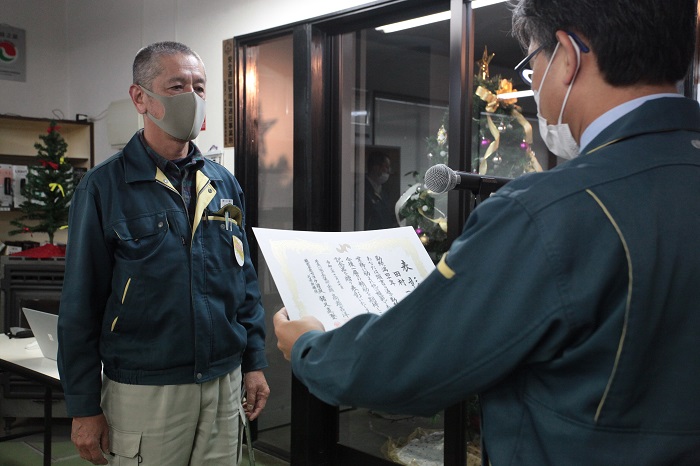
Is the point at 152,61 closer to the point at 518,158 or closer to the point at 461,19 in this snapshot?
the point at 461,19

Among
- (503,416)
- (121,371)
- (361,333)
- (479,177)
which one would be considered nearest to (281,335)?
(361,333)

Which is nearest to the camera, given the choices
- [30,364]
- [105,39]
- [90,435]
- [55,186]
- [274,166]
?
[90,435]

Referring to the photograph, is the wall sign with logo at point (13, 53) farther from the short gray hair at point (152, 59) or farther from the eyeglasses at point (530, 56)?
the eyeglasses at point (530, 56)

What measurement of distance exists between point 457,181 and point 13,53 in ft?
17.1

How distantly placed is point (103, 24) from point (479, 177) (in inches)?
179

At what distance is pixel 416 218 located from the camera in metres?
3.08

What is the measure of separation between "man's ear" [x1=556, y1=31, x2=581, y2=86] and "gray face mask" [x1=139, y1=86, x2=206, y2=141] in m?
1.32

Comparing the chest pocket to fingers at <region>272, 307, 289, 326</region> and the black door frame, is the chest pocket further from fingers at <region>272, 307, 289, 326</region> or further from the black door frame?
the black door frame

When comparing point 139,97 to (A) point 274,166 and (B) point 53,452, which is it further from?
(B) point 53,452

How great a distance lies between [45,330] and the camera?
8.38ft

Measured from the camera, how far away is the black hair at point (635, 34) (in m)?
0.79

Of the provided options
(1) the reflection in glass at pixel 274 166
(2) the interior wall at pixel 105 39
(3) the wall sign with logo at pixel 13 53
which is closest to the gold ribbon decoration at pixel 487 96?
(2) the interior wall at pixel 105 39

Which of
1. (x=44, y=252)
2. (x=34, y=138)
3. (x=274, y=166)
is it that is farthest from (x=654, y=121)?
(x=34, y=138)

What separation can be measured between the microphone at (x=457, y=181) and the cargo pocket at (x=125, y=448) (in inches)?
42.7
